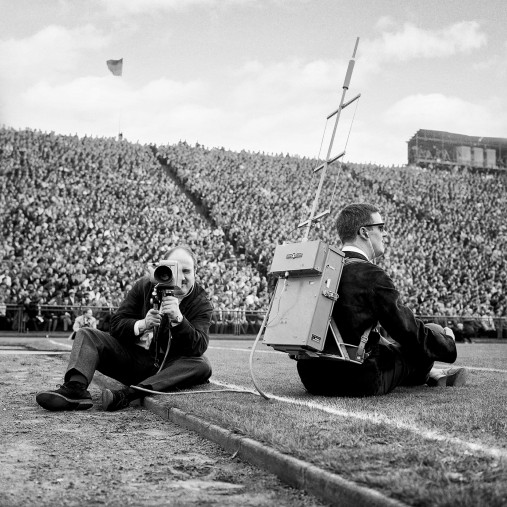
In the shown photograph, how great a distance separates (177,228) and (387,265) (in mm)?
9067

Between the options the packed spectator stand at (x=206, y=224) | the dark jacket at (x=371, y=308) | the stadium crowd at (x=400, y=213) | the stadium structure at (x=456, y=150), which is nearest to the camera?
Result: the dark jacket at (x=371, y=308)

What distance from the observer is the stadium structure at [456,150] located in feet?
234

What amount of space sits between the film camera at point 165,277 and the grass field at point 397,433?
0.79 metres

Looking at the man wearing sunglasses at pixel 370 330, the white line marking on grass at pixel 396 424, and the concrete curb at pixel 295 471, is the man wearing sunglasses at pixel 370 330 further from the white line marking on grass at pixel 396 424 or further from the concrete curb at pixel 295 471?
the concrete curb at pixel 295 471

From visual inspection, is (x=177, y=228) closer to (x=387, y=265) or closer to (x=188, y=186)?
(x=188, y=186)

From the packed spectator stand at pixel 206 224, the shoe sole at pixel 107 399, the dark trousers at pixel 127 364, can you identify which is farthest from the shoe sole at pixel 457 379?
the packed spectator stand at pixel 206 224

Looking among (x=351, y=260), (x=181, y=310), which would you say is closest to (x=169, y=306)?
(x=181, y=310)

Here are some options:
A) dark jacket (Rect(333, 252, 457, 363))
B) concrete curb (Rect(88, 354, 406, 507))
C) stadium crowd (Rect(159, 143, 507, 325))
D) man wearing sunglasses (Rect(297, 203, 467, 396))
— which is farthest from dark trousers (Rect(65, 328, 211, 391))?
stadium crowd (Rect(159, 143, 507, 325))

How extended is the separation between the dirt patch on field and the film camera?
89 cm

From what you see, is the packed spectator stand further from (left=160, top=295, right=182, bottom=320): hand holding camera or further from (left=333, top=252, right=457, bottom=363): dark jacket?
(left=333, top=252, right=457, bottom=363): dark jacket

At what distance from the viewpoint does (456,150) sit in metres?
72.6

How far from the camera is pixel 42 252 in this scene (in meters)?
23.8

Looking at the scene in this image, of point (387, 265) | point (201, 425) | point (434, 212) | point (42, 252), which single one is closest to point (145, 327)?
point (201, 425)

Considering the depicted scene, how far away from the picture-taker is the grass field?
2.75m
